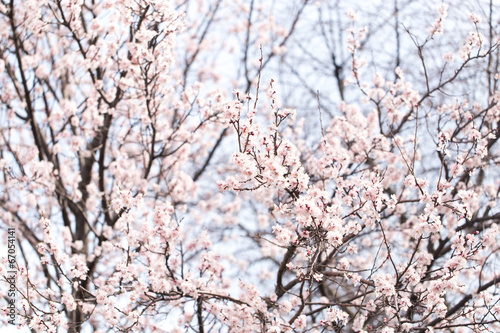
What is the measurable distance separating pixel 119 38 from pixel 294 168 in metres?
3.03

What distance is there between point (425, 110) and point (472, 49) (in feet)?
3.34

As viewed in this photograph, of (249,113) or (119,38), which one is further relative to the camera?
(119,38)

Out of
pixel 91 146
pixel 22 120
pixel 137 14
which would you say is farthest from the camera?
pixel 91 146

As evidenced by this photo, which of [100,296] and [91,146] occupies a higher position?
[91,146]

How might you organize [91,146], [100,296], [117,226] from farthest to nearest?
[91,146], [117,226], [100,296]

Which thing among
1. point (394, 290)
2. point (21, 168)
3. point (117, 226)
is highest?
point (21, 168)

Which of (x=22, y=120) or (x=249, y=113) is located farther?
(x=22, y=120)

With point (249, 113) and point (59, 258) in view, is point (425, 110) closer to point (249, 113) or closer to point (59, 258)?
point (249, 113)

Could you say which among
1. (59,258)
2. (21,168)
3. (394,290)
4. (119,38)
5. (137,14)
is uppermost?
(119,38)

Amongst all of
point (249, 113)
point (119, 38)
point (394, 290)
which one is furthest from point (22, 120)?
point (394, 290)

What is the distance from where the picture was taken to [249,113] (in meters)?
2.93

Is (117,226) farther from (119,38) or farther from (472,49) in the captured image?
(472,49)

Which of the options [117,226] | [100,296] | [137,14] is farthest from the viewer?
[117,226]

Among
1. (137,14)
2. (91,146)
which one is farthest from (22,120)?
(137,14)
